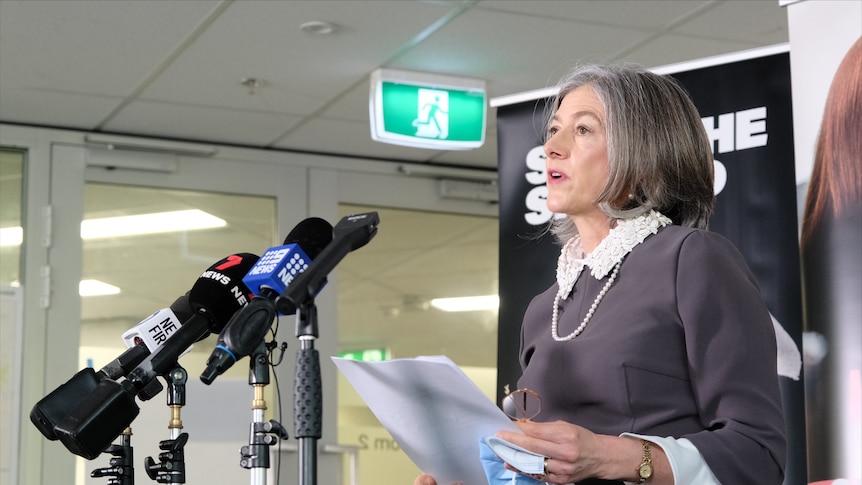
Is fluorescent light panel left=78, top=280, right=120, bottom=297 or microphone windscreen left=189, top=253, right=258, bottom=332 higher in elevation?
fluorescent light panel left=78, top=280, right=120, bottom=297

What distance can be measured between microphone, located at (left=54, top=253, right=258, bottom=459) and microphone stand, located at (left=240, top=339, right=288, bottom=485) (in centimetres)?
23

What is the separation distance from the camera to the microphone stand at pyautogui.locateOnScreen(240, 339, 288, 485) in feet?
4.98

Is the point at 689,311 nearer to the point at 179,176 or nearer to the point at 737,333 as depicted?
the point at 737,333

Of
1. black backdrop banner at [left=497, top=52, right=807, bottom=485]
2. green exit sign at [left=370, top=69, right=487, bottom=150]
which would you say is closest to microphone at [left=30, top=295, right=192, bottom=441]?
black backdrop banner at [left=497, top=52, right=807, bottom=485]

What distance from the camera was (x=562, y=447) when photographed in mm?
1383

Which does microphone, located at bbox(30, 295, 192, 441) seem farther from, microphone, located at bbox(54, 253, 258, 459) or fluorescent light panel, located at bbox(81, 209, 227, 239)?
fluorescent light panel, located at bbox(81, 209, 227, 239)

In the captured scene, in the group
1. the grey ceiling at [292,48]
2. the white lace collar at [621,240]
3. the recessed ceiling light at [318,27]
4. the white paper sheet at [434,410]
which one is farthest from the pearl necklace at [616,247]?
the recessed ceiling light at [318,27]

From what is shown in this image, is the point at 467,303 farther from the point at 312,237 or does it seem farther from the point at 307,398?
the point at 307,398

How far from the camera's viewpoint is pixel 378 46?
478cm

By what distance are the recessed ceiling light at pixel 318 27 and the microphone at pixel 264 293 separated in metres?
2.99

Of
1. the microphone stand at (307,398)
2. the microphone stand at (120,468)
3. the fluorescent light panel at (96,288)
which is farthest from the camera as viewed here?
the fluorescent light panel at (96,288)

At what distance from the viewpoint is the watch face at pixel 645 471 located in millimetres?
1436

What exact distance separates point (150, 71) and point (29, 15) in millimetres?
737

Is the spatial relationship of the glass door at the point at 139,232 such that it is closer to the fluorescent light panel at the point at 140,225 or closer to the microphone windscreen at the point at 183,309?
the fluorescent light panel at the point at 140,225
